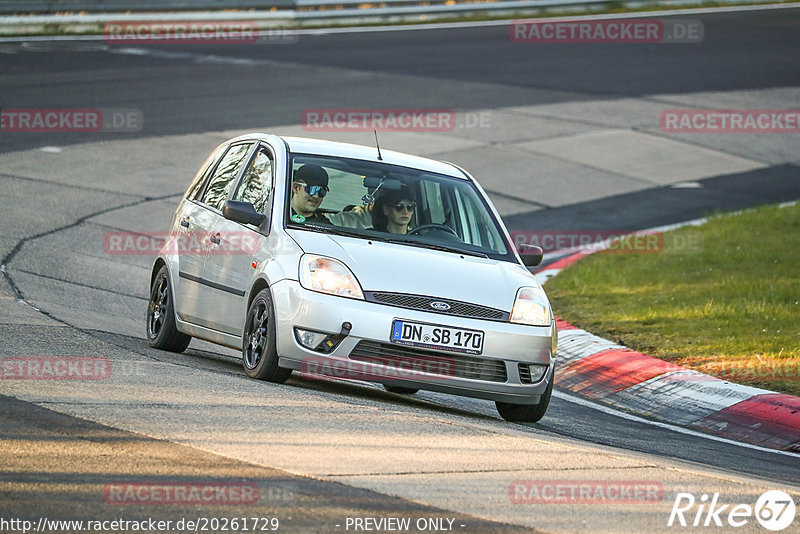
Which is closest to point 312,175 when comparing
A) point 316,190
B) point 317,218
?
point 316,190

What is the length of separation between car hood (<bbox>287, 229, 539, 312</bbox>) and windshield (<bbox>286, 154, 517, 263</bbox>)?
0.21 meters

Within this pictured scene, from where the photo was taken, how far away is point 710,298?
12820 mm

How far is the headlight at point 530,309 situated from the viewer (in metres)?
8.12

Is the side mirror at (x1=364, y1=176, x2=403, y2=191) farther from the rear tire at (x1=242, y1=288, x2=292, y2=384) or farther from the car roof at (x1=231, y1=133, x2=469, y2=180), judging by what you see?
the rear tire at (x1=242, y1=288, x2=292, y2=384)

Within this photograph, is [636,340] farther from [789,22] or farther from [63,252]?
[789,22]

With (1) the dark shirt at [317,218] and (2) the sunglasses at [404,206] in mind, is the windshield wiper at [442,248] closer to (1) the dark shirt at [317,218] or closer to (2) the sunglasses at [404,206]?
(2) the sunglasses at [404,206]

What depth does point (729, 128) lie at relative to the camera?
80.4 ft

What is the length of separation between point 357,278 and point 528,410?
145cm

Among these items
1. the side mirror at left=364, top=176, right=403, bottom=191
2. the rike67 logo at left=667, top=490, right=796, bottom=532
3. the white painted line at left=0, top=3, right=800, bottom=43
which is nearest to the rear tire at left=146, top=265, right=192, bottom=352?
the side mirror at left=364, top=176, right=403, bottom=191

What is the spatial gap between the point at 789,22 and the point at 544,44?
8.55 m

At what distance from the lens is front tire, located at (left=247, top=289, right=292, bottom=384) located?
8031mm

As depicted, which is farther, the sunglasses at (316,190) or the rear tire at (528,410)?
the sunglasses at (316,190)

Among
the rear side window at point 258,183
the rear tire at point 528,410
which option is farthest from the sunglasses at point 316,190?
the rear tire at point 528,410

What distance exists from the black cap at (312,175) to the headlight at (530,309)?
1571 millimetres
